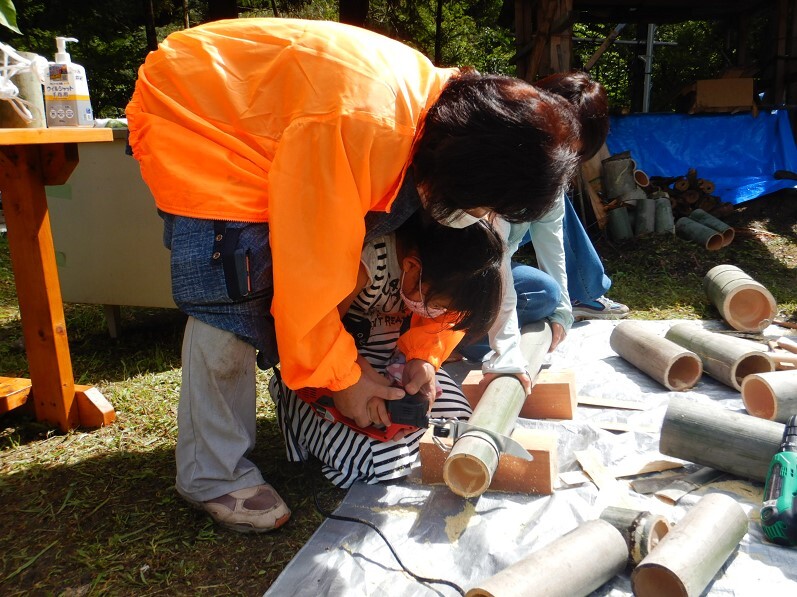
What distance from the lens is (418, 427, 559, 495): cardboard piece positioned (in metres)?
2.10

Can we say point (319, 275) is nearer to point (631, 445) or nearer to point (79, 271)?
point (631, 445)

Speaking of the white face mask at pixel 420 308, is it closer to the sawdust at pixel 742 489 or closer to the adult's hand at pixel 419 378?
the adult's hand at pixel 419 378

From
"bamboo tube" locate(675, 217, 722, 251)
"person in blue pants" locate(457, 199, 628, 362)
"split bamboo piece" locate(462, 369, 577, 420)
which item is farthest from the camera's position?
"bamboo tube" locate(675, 217, 722, 251)

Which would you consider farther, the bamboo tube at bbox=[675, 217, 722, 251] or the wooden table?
the bamboo tube at bbox=[675, 217, 722, 251]

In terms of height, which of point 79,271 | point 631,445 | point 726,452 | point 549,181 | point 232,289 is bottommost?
point 631,445

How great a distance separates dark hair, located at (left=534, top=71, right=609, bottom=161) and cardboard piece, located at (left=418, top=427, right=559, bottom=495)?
1.15 m

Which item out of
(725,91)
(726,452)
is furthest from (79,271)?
(725,91)

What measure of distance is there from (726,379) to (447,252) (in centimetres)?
160

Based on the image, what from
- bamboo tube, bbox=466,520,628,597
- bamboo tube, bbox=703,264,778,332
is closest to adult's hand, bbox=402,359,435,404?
bamboo tube, bbox=466,520,628,597

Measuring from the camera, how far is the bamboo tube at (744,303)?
361 centimetres

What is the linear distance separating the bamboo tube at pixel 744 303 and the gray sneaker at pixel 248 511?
2.72m

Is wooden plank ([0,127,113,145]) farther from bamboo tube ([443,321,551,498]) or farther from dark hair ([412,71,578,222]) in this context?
bamboo tube ([443,321,551,498])

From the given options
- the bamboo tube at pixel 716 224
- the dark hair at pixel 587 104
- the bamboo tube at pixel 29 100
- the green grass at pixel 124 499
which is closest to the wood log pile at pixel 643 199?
the bamboo tube at pixel 716 224

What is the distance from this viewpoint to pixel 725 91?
23.1 ft
